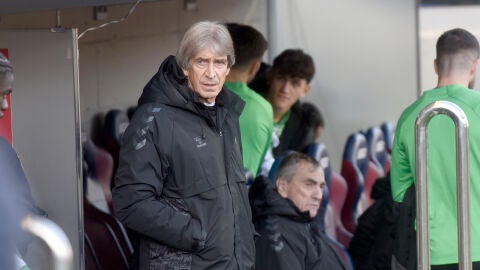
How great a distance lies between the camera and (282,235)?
481 centimetres

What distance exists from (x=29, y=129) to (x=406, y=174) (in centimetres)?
146

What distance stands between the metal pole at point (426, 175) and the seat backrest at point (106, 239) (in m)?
1.91

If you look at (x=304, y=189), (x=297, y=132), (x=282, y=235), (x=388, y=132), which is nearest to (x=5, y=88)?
(x=282, y=235)

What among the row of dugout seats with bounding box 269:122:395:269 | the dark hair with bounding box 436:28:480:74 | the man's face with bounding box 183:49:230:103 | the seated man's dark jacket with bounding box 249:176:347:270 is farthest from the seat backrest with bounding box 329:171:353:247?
the man's face with bounding box 183:49:230:103

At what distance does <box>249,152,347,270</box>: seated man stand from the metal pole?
2.35 feet

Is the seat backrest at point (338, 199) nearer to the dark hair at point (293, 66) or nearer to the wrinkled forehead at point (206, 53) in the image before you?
the dark hair at point (293, 66)

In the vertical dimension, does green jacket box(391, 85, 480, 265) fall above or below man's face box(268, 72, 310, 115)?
below

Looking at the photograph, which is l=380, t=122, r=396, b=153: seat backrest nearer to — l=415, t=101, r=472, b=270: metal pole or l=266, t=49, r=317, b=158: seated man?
l=266, t=49, r=317, b=158: seated man

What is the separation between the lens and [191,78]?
4.14 m

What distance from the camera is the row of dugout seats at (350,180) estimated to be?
6492mm

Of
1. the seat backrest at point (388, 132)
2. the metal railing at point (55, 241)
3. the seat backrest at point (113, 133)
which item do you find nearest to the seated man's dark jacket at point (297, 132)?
the seat backrest at point (113, 133)

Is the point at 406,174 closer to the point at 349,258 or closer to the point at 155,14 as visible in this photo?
the point at 349,258

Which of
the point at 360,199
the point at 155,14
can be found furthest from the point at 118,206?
the point at 360,199

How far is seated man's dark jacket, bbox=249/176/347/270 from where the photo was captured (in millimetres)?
4758
